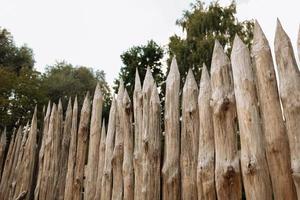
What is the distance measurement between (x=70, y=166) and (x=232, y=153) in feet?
8.06

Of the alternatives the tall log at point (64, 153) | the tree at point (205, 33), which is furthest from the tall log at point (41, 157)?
the tree at point (205, 33)

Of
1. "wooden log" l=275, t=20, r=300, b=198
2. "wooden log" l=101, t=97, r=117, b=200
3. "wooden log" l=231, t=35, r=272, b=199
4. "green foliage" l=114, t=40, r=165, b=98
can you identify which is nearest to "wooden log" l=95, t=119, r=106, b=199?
"wooden log" l=101, t=97, r=117, b=200

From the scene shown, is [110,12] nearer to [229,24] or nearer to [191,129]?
[191,129]

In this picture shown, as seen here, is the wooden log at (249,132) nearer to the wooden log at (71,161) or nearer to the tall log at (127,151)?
the tall log at (127,151)

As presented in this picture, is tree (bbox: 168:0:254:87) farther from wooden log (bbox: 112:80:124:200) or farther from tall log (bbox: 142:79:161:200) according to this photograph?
tall log (bbox: 142:79:161:200)

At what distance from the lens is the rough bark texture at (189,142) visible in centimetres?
307

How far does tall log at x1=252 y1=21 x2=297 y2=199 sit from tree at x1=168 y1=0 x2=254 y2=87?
1526 cm

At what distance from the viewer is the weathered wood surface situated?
11.1ft

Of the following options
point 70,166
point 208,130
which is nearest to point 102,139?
point 70,166

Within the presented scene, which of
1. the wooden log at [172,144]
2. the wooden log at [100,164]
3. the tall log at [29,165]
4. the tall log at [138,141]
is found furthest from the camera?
the tall log at [29,165]

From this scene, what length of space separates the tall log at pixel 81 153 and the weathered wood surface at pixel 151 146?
1.23m

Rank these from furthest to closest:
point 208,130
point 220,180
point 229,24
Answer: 1. point 229,24
2. point 208,130
3. point 220,180

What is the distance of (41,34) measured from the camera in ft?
41.8

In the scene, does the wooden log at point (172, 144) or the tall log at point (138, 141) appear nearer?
the wooden log at point (172, 144)
